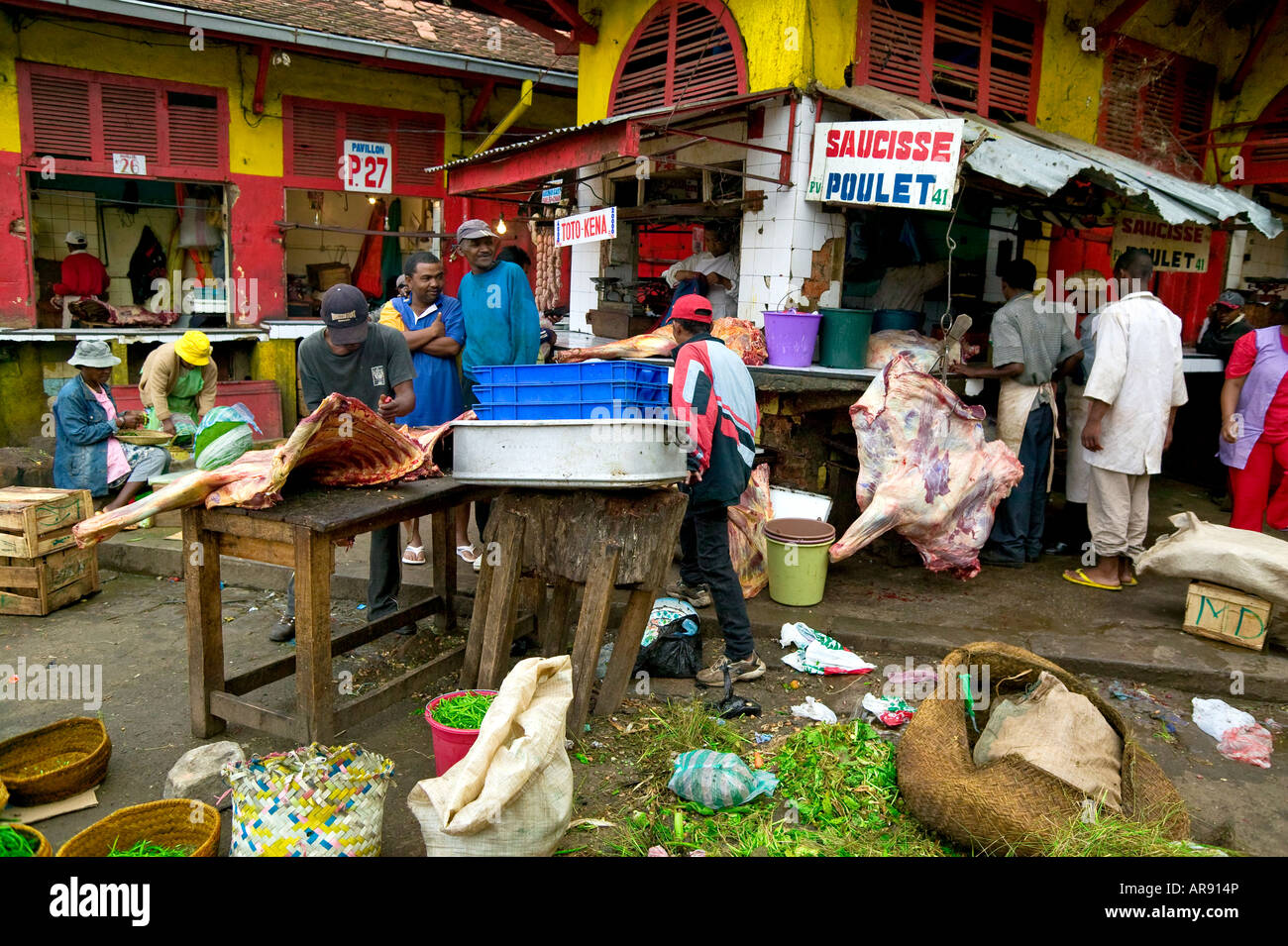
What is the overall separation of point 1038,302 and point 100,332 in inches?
383

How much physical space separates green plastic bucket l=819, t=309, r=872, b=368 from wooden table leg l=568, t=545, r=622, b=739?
3.45 meters

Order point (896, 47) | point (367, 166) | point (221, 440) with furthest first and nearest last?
point (367, 166), point (896, 47), point (221, 440)

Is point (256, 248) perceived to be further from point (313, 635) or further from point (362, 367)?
point (313, 635)

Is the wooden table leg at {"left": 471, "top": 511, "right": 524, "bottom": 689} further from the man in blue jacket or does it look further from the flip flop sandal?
the flip flop sandal

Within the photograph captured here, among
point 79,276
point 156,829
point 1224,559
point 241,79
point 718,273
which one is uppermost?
point 241,79

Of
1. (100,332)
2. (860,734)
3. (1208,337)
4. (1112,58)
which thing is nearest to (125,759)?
(860,734)

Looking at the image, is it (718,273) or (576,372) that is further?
(718,273)

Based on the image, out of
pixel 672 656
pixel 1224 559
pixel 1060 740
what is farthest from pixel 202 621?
pixel 1224 559

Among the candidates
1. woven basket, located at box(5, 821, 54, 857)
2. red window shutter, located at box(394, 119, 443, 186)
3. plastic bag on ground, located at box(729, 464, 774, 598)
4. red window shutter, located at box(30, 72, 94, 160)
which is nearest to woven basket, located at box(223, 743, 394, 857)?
woven basket, located at box(5, 821, 54, 857)

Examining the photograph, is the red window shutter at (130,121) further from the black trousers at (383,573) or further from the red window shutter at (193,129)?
the black trousers at (383,573)

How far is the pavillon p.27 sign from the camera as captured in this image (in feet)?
19.4

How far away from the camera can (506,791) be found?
2.74 metres

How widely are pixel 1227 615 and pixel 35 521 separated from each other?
7.24 m

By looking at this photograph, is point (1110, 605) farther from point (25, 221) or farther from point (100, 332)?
point (25, 221)
